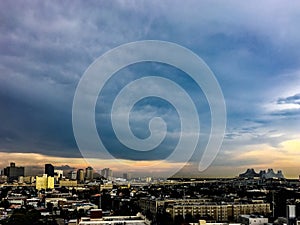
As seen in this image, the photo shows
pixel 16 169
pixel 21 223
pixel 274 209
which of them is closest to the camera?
pixel 21 223

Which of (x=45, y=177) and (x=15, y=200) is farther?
(x=45, y=177)

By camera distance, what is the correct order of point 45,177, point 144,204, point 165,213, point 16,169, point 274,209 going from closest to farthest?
point 165,213, point 274,209, point 144,204, point 45,177, point 16,169

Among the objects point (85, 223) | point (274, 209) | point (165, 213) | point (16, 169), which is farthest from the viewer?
point (16, 169)

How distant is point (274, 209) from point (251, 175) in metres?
23.2

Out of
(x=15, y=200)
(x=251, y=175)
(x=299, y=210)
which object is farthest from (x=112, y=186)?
(x=299, y=210)

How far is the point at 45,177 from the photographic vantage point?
27.8 meters

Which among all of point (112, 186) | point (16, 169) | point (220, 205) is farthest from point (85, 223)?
point (16, 169)

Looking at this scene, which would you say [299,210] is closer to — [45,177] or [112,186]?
[112,186]

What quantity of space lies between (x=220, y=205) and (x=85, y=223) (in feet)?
16.6

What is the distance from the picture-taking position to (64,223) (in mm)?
10477

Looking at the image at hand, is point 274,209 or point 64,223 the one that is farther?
point 274,209

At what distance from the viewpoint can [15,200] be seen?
1722cm

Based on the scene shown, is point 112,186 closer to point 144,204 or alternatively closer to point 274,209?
point 144,204

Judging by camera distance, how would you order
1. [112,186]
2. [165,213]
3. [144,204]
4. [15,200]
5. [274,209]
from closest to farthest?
[165,213] → [274,209] → [144,204] → [15,200] → [112,186]
